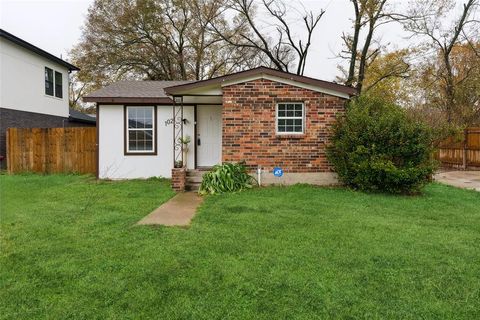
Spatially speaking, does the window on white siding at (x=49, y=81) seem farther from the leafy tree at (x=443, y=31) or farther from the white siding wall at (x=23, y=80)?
the leafy tree at (x=443, y=31)

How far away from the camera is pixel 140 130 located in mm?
11242

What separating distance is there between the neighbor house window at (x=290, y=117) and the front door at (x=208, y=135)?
2.43m

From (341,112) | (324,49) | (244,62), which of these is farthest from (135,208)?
(244,62)

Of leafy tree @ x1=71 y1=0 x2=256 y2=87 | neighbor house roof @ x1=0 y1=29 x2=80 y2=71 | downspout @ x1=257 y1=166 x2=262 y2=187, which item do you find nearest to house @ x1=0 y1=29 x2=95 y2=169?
neighbor house roof @ x1=0 y1=29 x2=80 y2=71

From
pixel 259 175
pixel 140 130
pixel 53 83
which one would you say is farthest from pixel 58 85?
pixel 259 175

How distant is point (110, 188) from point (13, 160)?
6342 mm

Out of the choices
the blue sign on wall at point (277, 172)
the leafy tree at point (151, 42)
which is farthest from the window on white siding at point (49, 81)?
the blue sign on wall at point (277, 172)

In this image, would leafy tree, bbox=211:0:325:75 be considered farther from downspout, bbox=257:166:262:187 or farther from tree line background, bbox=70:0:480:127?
downspout, bbox=257:166:262:187

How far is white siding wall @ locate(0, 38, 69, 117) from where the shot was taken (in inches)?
549

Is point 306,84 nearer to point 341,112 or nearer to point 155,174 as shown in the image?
point 341,112

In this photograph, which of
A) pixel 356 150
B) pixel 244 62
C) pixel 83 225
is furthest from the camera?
pixel 244 62

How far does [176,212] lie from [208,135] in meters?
5.15

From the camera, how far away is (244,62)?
26531 mm

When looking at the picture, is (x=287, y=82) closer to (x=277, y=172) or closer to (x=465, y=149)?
(x=277, y=172)
